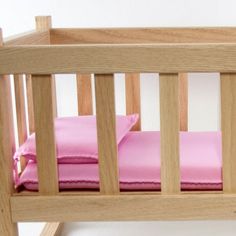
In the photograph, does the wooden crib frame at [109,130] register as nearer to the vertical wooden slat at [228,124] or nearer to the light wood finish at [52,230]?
the vertical wooden slat at [228,124]

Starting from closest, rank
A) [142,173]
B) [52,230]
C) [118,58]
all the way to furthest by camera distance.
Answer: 1. [118,58]
2. [142,173]
3. [52,230]

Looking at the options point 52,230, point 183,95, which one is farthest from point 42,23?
point 52,230

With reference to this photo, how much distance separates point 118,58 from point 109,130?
0.14m

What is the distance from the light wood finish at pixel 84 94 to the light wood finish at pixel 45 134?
0.54 metres

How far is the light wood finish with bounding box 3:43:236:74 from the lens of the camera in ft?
3.50

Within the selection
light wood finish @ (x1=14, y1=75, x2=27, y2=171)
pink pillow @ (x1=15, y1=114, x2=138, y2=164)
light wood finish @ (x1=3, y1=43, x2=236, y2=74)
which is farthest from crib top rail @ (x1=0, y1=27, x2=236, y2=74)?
light wood finish @ (x1=14, y1=75, x2=27, y2=171)

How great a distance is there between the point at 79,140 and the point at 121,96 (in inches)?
21.7

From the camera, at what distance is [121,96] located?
1.80 m

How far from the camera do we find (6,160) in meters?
1.13

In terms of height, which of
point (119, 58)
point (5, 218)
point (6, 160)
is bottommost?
point (5, 218)

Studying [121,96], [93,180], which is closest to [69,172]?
[93,180]

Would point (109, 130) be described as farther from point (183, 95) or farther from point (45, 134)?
point (183, 95)

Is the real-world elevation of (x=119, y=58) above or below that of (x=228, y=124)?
above

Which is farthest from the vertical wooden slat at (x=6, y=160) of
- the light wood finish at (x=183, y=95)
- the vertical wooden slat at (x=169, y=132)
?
the light wood finish at (x=183, y=95)
